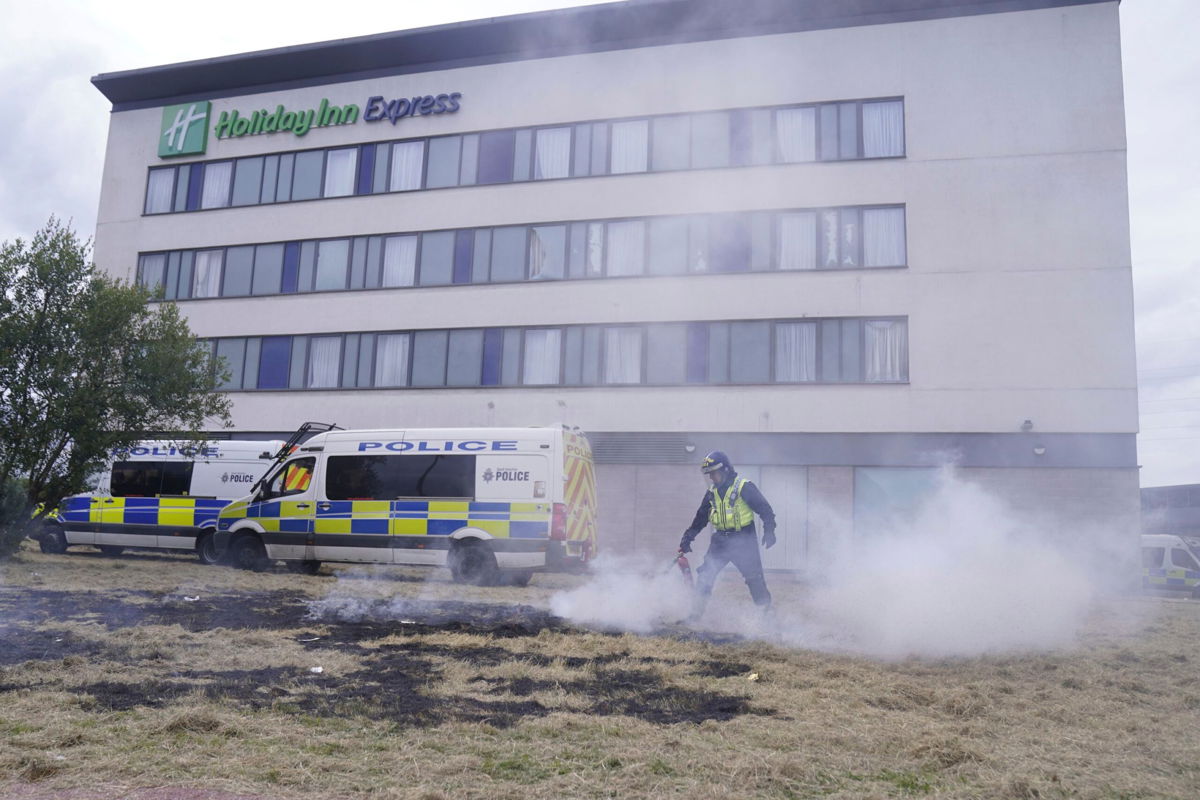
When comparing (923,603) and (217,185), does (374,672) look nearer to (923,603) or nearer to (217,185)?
(923,603)

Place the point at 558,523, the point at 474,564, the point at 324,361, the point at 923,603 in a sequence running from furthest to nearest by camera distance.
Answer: the point at 324,361 → the point at 474,564 → the point at 558,523 → the point at 923,603

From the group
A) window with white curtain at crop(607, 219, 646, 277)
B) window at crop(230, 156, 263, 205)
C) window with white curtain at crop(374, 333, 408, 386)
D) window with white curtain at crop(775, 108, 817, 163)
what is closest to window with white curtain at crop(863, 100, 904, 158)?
window with white curtain at crop(775, 108, 817, 163)

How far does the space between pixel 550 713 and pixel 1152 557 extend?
18298mm

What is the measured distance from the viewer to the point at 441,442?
45.9ft

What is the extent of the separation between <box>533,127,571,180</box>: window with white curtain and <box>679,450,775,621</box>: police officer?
14.6m

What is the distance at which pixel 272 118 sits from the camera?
Result: 25156 millimetres

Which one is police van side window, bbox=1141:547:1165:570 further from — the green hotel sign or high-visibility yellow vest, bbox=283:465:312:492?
the green hotel sign

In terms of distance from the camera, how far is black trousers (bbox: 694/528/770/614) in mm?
8883

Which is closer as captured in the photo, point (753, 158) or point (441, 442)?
point (441, 442)

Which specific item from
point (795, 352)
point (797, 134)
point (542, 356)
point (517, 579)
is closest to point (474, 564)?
point (517, 579)

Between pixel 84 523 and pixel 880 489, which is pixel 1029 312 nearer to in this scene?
pixel 880 489

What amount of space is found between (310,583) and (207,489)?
197 inches

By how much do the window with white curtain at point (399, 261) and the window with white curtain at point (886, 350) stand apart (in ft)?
38.3

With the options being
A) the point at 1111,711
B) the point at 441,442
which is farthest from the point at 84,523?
the point at 1111,711
